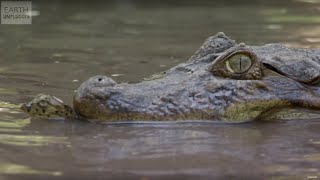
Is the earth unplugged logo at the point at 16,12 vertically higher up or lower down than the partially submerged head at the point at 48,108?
higher up

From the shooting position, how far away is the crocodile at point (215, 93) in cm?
507

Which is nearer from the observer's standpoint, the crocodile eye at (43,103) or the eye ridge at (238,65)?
the crocodile eye at (43,103)

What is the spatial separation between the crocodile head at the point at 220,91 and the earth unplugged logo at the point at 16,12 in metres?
7.21

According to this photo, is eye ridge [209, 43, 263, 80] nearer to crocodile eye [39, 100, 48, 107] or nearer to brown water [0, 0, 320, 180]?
brown water [0, 0, 320, 180]

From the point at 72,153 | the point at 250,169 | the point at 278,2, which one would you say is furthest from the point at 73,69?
the point at 278,2

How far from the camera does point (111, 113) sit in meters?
5.07

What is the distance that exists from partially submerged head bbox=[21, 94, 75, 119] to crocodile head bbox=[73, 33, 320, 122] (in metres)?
0.15

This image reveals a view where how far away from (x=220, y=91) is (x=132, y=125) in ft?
2.22

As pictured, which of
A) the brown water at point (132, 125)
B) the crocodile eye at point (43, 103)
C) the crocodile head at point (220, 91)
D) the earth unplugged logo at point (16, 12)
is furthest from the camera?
the earth unplugged logo at point (16, 12)

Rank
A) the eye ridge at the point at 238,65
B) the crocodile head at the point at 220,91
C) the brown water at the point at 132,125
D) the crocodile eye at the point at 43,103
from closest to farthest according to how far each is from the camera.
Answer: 1. the brown water at the point at 132,125
2. the crocodile head at the point at 220,91
3. the crocodile eye at the point at 43,103
4. the eye ridge at the point at 238,65

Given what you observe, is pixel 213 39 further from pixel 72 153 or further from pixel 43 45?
pixel 43 45

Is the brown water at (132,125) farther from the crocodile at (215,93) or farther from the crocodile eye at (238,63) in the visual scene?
the crocodile eye at (238,63)

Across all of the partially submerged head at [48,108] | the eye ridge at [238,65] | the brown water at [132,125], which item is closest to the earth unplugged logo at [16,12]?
the brown water at [132,125]

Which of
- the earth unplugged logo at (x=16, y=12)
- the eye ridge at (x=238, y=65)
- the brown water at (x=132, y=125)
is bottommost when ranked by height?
the brown water at (x=132, y=125)
